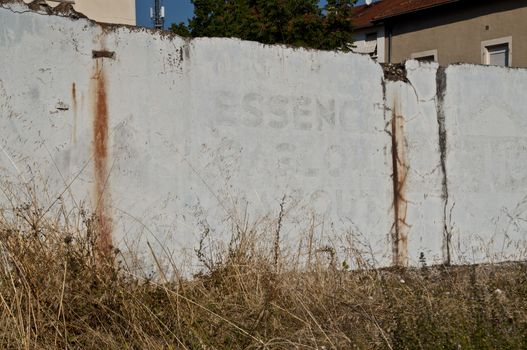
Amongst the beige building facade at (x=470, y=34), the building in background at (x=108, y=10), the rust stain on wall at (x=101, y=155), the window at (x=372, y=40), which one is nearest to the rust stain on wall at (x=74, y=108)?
the rust stain on wall at (x=101, y=155)

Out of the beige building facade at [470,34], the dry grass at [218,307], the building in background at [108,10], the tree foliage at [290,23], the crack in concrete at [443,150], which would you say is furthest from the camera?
the beige building facade at [470,34]

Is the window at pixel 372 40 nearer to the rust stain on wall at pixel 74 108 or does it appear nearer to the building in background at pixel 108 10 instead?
the building in background at pixel 108 10

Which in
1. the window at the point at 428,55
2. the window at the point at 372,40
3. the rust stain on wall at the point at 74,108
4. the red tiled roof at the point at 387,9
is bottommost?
the rust stain on wall at the point at 74,108

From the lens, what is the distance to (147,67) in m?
5.13

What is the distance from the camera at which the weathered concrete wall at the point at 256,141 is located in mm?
4809

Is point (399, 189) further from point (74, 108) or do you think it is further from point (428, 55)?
point (428, 55)

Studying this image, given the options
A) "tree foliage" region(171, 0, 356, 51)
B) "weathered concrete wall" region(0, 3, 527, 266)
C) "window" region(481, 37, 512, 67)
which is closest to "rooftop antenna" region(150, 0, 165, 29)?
"tree foliage" region(171, 0, 356, 51)

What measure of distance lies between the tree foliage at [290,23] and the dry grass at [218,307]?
12608 mm

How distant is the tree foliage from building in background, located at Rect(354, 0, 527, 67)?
1187 millimetres

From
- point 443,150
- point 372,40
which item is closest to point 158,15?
point 372,40

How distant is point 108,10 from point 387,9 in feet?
34.0

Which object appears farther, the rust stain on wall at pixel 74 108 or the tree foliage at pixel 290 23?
the tree foliage at pixel 290 23

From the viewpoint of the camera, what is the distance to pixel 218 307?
423 cm

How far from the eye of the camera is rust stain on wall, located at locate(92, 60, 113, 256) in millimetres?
4902
